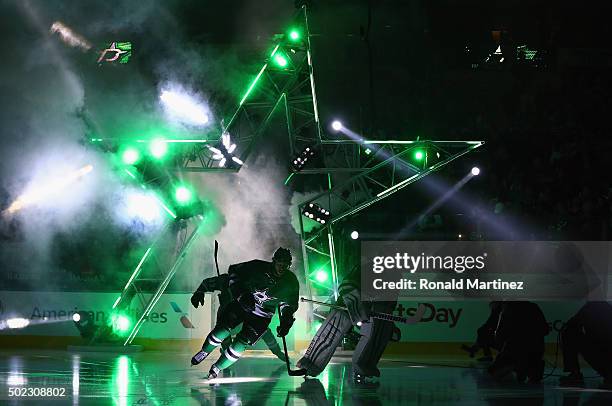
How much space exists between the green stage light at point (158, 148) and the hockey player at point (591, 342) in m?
8.08

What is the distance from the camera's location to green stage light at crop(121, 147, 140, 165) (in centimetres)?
1809

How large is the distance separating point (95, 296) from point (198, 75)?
16.5ft

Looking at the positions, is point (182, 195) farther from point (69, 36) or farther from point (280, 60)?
point (69, 36)

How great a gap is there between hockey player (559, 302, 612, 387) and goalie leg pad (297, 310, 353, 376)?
11.3ft

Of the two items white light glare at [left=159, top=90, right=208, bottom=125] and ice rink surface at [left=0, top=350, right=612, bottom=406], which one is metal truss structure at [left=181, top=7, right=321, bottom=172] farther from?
ice rink surface at [left=0, top=350, right=612, bottom=406]

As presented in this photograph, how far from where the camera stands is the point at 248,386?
12.9 m

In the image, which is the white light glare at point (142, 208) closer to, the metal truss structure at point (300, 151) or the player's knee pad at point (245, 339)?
the metal truss structure at point (300, 151)

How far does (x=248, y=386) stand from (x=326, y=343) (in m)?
1.69

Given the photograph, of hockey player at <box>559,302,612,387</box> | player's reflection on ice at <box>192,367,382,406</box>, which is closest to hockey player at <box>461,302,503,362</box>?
hockey player at <box>559,302,612,387</box>

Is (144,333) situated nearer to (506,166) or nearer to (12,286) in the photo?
(12,286)

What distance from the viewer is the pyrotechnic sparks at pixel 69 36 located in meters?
19.6

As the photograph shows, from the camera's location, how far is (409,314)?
64.7 feet

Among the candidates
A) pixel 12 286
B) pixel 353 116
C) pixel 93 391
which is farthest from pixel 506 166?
pixel 93 391

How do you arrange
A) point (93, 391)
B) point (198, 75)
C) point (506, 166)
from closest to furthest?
point (93, 391)
point (198, 75)
point (506, 166)
